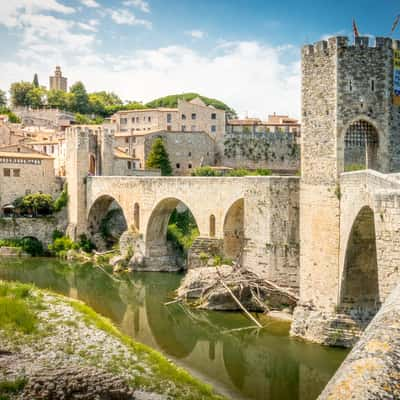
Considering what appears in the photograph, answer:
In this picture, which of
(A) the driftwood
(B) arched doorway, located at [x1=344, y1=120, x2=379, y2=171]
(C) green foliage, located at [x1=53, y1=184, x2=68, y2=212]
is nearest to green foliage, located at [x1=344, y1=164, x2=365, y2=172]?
(B) arched doorway, located at [x1=344, y1=120, x2=379, y2=171]

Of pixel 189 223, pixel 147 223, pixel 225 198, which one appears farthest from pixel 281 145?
pixel 225 198

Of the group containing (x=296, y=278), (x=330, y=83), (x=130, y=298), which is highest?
(x=330, y=83)

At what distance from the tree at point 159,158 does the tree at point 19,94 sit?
3811 centimetres

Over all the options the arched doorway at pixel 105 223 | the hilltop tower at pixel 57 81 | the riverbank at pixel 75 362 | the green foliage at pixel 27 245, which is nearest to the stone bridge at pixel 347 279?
the riverbank at pixel 75 362

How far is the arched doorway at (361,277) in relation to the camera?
13.3 meters

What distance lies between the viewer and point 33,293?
19.0 meters

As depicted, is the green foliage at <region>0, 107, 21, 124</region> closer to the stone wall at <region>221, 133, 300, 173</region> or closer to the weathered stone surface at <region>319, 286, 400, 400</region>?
the stone wall at <region>221, 133, 300, 173</region>

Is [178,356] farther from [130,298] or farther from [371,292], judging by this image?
[130,298]

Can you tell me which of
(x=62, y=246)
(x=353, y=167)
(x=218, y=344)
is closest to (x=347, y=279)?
(x=353, y=167)

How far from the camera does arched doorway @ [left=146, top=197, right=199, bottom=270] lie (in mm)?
27891

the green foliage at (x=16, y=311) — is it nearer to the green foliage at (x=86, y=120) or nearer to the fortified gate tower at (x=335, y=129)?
the fortified gate tower at (x=335, y=129)

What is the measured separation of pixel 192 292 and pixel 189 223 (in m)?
11.9

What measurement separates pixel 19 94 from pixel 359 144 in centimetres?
6894

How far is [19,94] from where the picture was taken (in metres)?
75.2
